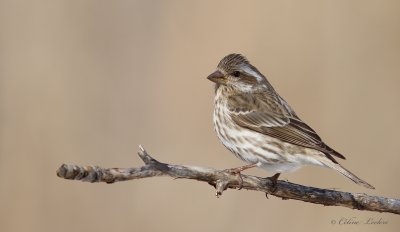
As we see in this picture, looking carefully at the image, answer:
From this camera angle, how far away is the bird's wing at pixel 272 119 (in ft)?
26.4

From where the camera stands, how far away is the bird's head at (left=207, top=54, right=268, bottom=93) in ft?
29.1

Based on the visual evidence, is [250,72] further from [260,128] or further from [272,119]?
[260,128]

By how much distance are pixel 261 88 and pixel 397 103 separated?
2.70 metres

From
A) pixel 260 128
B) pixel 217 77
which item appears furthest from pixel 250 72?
pixel 260 128

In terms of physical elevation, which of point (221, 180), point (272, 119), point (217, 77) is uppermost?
point (217, 77)

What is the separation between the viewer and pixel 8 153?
1045cm

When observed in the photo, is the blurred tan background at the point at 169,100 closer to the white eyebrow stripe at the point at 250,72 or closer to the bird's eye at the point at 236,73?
the white eyebrow stripe at the point at 250,72

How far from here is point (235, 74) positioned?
8898 millimetres

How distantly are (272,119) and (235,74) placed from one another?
2.54 ft

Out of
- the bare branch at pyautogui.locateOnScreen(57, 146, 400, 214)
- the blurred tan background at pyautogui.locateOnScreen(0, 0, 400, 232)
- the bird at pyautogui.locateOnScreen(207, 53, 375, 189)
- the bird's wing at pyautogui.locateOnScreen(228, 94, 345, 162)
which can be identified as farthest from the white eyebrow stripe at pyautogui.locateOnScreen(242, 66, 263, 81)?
the blurred tan background at pyautogui.locateOnScreen(0, 0, 400, 232)

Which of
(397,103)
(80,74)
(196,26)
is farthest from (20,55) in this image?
(397,103)

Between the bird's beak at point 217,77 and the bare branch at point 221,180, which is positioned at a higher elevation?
the bird's beak at point 217,77

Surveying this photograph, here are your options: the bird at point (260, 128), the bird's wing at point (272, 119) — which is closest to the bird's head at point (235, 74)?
the bird at point (260, 128)

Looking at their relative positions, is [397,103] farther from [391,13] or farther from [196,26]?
[196,26]
